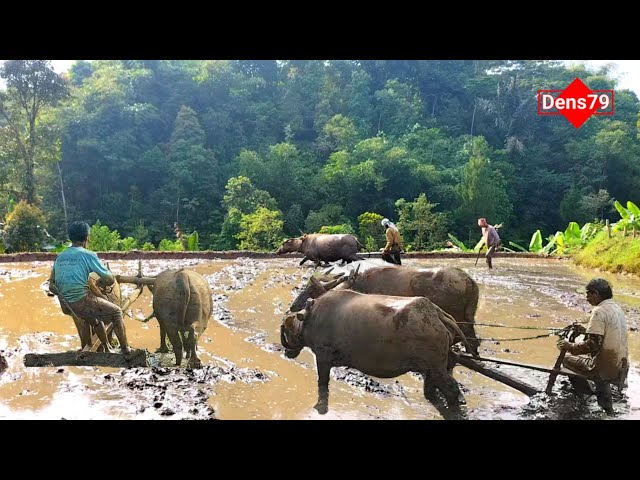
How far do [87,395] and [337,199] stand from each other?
34510 millimetres

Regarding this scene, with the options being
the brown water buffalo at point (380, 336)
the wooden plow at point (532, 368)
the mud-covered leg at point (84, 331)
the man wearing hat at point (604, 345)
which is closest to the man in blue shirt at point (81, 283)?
the mud-covered leg at point (84, 331)

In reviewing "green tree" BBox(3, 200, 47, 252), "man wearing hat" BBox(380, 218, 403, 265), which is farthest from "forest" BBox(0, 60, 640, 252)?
"man wearing hat" BBox(380, 218, 403, 265)

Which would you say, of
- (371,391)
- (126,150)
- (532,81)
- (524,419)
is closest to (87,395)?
(371,391)

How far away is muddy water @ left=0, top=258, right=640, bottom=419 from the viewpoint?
5.72m

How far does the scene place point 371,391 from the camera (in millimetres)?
6375

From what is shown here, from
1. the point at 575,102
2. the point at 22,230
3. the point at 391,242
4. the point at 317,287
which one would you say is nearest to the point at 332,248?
the point at 391,242

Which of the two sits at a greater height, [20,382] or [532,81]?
[532,81]

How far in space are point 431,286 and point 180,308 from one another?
3414mm

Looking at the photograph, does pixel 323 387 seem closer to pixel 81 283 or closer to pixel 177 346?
pixel 177 346

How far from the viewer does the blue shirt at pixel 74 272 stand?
6.26 m

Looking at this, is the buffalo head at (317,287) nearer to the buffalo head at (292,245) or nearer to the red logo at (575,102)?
the buffalo head at (292,245)

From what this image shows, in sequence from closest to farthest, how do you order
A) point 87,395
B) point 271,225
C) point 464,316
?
point 87,395 → point 464,316 → point 271,225

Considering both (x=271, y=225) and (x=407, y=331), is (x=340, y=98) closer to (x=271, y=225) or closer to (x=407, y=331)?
(x=271, y=225)

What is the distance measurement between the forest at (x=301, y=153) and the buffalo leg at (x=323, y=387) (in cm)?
2271
